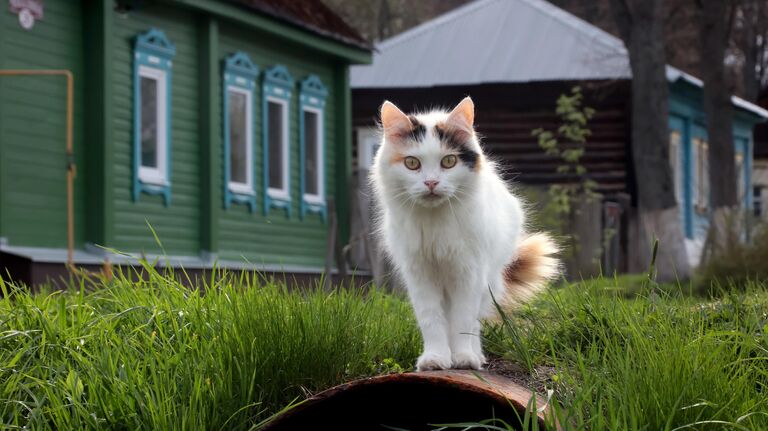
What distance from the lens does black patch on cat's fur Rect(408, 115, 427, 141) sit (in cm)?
536

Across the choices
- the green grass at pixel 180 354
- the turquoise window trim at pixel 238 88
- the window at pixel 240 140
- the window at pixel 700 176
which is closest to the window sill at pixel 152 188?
the turquoise window trim at pixel 238 88

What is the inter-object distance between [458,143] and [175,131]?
1221 centimetres

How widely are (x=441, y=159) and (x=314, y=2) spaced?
16.4m

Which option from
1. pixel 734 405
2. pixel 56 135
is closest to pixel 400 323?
pixel 734 405

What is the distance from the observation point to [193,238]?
57.1 feet

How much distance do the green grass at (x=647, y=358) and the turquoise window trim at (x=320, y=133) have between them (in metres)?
14.5

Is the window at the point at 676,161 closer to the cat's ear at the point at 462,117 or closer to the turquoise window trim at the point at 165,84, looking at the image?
the turquoise window trim at the point at 165,84

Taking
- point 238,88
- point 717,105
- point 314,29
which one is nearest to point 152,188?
point 238,88

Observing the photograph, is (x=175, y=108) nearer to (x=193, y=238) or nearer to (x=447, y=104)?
(x=193, y=238)

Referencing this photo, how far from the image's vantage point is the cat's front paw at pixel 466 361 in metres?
5.23

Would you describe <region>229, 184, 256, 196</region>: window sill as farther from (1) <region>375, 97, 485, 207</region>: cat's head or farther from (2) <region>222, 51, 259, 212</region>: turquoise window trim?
(1) <region>375, 97, 485, 207</region>: cat's head

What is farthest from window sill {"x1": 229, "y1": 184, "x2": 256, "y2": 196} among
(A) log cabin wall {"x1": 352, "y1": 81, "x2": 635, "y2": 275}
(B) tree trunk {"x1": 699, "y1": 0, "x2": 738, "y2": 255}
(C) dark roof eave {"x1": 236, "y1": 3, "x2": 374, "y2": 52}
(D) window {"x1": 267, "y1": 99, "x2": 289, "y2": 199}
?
(B) tree trunk {"x1": 699, "y1": 0, "x2": 738, "y2": 255}

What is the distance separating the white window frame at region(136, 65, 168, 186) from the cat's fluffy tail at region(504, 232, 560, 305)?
10.8 meters

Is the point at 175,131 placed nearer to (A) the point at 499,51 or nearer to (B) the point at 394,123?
(B) the point at 394,123
